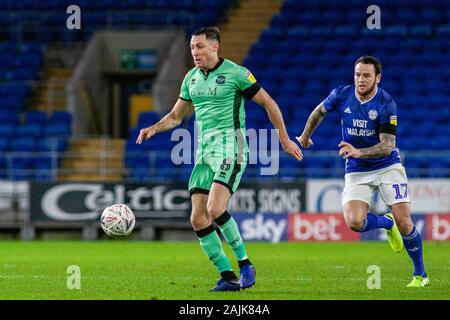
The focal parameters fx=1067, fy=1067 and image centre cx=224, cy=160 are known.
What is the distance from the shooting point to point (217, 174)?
32.8ft

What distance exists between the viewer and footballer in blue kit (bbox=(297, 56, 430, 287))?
413 inches

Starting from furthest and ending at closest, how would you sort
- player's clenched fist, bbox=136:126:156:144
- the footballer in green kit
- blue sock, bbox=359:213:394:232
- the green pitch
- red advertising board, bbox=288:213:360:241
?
red advertising board, bbox=288:213:360:241 < blue sock, bbox=359:213:394:232 < player's clenched fist, bbox=136:126:156:144 < the footballer in green kit < the green pitch

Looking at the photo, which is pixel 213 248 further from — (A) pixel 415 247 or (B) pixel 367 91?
(B) pixel 367 91

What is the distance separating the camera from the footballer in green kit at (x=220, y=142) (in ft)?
32.7

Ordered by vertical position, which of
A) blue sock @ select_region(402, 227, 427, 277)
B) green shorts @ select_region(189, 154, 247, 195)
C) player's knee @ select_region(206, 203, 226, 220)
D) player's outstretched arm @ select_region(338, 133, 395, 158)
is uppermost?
player's outstretched arm @ select_region(338, 133, 395, 158)

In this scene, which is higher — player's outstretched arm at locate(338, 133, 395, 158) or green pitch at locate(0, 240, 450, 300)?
player's outstretched arm at locate(338, 133, 395, 158)

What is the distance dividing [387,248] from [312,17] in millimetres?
11592

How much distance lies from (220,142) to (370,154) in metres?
1.52

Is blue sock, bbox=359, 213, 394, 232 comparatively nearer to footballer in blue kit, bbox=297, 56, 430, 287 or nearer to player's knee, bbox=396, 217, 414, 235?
footballer in blue kit, bbox=297, 56, 430, 287

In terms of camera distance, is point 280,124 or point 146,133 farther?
point 146,133

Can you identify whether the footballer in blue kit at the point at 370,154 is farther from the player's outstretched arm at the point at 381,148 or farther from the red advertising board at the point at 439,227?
the red advertising board at the point at 439,227

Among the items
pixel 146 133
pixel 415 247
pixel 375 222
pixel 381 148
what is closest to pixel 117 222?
pixel 146 133
